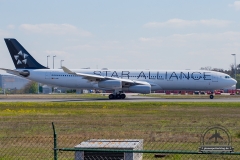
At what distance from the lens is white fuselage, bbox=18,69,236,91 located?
5853 centimetres

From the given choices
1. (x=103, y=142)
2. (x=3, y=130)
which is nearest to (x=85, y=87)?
(x=3, y=130)

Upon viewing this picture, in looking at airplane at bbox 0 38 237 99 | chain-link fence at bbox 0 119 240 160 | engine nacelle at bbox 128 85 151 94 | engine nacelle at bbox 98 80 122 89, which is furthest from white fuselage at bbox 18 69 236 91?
chain-link fence at bbox 0 119 240 160

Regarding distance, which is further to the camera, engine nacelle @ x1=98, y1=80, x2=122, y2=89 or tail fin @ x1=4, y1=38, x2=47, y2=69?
tail fin @ x1=4, y1=38, x2=47, y2=69

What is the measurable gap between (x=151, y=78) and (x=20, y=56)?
14.5m

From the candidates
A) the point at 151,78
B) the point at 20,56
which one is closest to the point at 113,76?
the point at 151,78

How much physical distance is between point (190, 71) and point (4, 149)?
146 ft

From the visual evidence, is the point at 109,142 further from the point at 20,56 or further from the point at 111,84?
the point at 20,56

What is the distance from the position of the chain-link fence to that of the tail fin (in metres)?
33.4

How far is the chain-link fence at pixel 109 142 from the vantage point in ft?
35.6

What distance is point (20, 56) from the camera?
193 feet

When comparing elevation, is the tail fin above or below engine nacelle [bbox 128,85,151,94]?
above

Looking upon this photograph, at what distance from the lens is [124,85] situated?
5697cm

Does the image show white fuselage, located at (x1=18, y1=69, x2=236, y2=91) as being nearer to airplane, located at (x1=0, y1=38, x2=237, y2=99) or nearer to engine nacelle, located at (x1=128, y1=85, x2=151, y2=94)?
airplane, located at (x1=0, y1=38, x2=237, y2=99)

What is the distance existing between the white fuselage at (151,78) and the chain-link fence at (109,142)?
32266 mm
